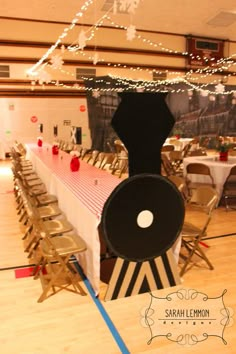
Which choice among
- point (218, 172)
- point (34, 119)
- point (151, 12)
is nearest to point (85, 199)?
point (218, 172)

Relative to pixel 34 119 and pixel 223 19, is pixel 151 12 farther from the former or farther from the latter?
pixel 34 119

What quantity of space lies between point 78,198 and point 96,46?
12.2 metres

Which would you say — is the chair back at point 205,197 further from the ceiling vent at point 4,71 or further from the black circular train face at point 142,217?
the ceiling vent at point 4,71

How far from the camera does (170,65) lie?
1572cm

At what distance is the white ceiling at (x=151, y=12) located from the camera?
11.1 meters

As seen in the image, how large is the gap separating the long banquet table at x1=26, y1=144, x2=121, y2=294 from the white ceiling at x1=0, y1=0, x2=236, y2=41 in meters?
7.62

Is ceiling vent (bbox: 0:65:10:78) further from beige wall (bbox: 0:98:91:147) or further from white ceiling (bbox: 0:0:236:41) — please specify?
white ceiling (bbox: 0:0:236:41)

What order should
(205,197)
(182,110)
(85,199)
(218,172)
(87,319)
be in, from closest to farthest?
1. (87,319)
2. (85,199)
3. (205,197)
4. (218,172)
5. (182,110)

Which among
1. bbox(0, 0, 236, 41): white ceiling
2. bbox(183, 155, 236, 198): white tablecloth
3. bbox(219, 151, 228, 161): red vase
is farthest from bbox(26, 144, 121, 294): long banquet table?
bbox(0, 0, 236, 41): white ceiling

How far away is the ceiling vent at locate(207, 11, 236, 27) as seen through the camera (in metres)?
12.4

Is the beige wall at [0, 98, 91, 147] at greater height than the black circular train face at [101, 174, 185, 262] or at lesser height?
greater

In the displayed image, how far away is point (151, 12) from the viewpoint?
12117 mm

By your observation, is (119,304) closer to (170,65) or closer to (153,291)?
(153,291)

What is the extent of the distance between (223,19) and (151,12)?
299 cm
